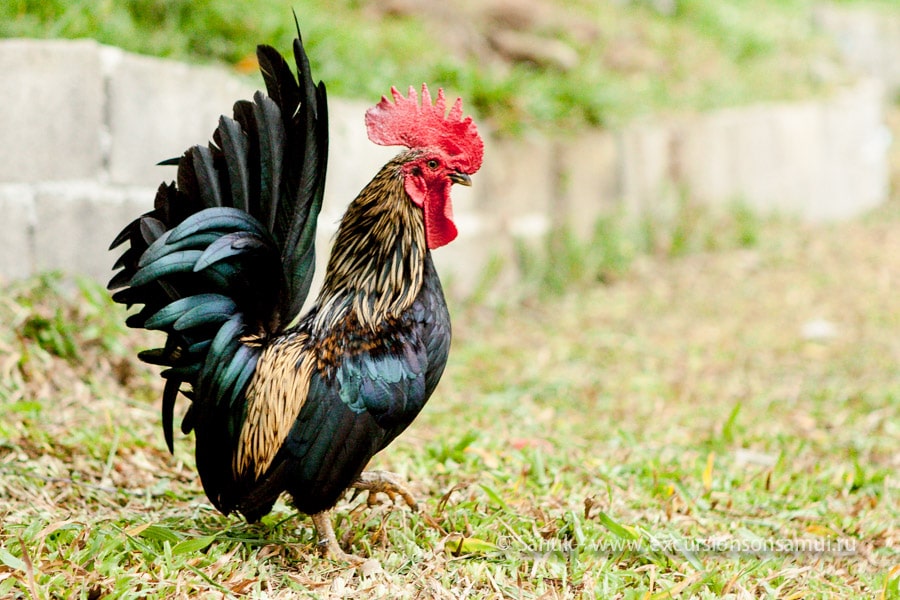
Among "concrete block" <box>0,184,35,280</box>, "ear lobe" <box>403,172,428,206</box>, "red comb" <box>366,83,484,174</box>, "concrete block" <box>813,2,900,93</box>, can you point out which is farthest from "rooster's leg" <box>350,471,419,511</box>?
"concrete block" <box>813,2,900,93</box>

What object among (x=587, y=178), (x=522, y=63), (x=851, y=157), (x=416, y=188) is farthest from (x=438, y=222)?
(x=851, y=157)

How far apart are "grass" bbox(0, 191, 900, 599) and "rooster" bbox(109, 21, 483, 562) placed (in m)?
0.31

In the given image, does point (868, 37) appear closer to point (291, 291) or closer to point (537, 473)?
point (537, 473)

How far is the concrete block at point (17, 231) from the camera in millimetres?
4004

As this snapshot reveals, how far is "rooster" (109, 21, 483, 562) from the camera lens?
2482 mm

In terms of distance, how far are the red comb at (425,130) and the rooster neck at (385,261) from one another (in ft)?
0.23

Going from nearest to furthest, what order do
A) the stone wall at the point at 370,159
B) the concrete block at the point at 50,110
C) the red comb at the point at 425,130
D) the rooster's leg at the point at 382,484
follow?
the red comb at the point at 425,130
the rooster's leg at the point at 382,484
the concrete block at the point at 50,110
the stone wall at the point at 370,159

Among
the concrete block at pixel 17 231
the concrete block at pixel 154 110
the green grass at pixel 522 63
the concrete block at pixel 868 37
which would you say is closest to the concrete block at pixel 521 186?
the green grass at pixel 522 63

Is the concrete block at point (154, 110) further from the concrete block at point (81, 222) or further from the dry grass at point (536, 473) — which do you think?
the dry grass at point (536, 473)

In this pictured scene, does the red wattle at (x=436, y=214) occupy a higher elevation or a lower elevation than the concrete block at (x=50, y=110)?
lower

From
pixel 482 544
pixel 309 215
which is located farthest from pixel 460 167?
pixel 482 544

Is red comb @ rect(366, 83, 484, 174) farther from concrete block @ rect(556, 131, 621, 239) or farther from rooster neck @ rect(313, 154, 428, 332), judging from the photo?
concrete block @ rect(556, 131, 621, 239)

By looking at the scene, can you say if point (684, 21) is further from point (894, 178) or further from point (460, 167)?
point (460, 167)

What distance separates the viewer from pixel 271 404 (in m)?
2.54
